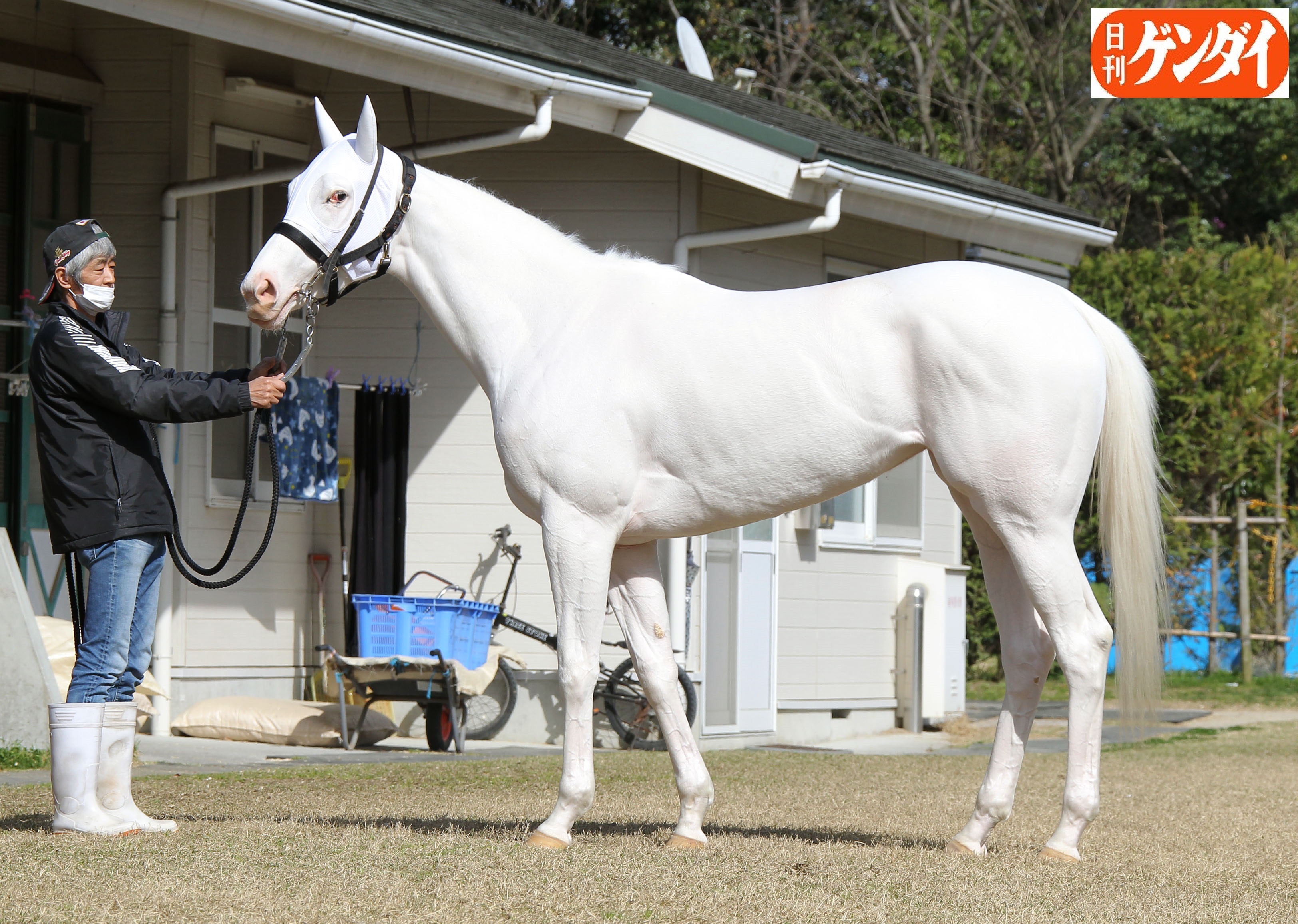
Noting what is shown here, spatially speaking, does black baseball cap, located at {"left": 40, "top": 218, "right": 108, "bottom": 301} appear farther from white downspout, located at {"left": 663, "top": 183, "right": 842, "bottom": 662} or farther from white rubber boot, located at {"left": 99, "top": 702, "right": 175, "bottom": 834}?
white downspout, located at {"left": 663, "top": 183, "right": 842, "bottom": 662}

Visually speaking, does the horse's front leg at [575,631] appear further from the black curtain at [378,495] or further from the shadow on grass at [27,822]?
the black curtain at [378,495]

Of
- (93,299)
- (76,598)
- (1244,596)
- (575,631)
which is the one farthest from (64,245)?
(1244,596)

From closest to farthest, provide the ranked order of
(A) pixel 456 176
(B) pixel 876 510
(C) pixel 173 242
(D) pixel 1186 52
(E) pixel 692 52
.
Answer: (C) pixel 173 242 < (A) pixel 456 176 < (B) pixel 876 510 < (E) pixel 692 52 < (D) pixel 1186 52

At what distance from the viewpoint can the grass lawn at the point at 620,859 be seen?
3979mm

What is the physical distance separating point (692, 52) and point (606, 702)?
7.53 meters

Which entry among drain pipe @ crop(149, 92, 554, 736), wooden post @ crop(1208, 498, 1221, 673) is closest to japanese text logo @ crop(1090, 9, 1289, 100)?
wooden post @ crop(1208, 498, 1221, 673)

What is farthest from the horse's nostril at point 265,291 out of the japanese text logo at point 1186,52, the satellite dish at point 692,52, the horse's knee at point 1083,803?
the japanese text logo at point 1186,52

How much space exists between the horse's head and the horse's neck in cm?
16

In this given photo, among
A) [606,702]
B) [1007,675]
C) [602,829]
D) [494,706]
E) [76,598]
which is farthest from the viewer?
Result: [494,706]

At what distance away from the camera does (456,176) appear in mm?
10672

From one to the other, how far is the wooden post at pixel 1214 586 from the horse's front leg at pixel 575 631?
532 inches

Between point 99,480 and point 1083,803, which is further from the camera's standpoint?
point 99,480

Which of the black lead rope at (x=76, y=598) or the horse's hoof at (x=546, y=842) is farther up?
the black lead rope at (x=76, y=598)

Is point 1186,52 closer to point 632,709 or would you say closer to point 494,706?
point 632,709
